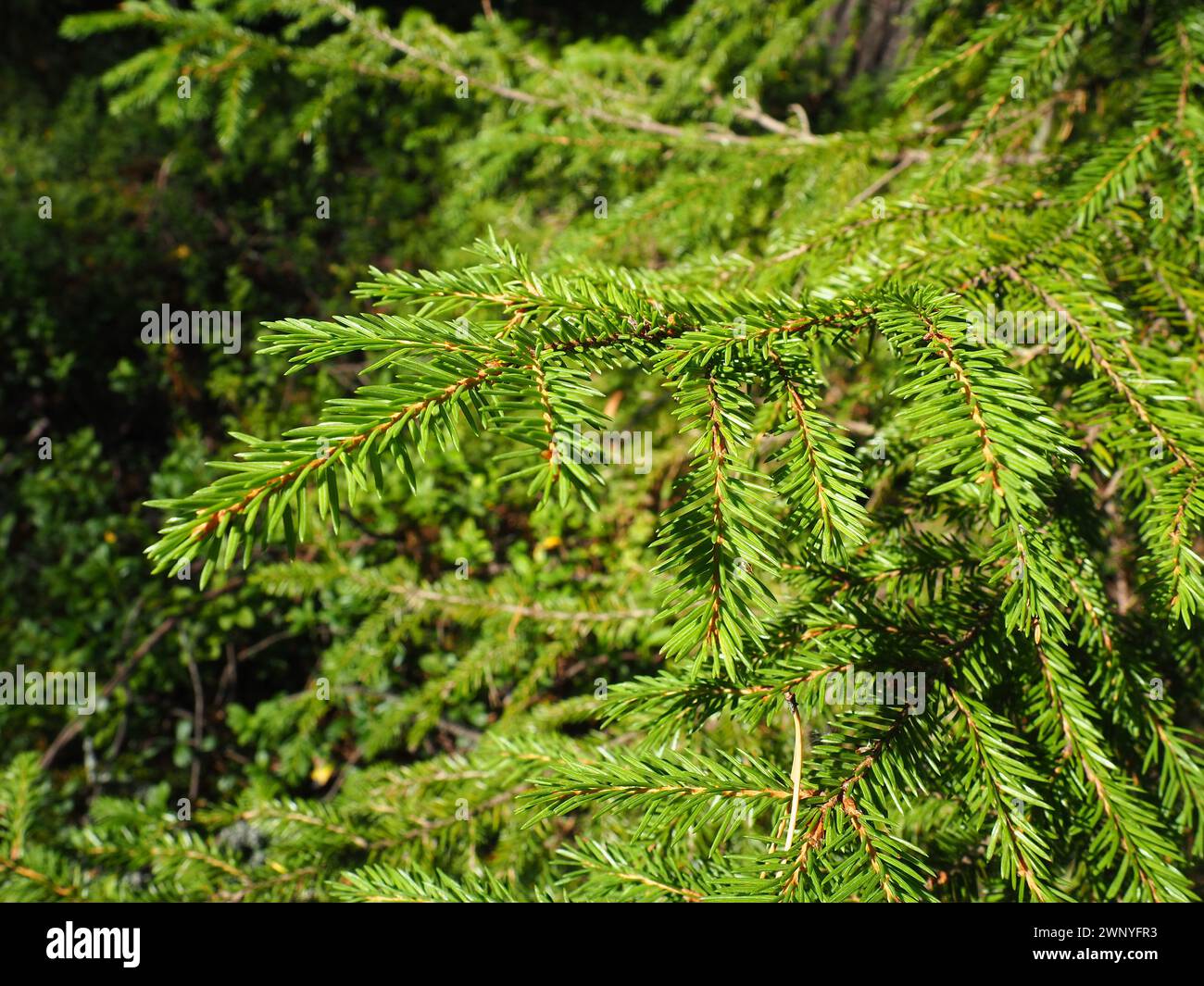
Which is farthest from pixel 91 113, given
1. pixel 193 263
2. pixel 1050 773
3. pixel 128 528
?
pixel 1050 773

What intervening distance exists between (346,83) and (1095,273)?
87.1 inches

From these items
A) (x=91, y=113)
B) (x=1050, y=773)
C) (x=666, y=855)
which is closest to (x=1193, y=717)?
(x=1050, y=773)

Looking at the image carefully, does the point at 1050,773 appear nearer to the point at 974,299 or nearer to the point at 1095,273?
the point at 974,299

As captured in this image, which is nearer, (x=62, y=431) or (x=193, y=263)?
(x=62, y=431)

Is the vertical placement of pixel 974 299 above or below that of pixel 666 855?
above

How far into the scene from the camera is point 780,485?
2.38ft

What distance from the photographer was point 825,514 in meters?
0.68

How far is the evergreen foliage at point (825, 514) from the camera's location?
69cm

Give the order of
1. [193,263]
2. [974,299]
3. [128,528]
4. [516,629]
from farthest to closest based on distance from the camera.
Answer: [193,263] < [128,528] < [516,629] < [974,299]

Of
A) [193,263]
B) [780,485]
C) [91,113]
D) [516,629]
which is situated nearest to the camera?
[780,485]

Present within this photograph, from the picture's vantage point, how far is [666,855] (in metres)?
0.85

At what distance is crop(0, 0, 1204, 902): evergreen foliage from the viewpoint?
0.69 m

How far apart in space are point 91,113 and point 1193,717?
664 centimetres
